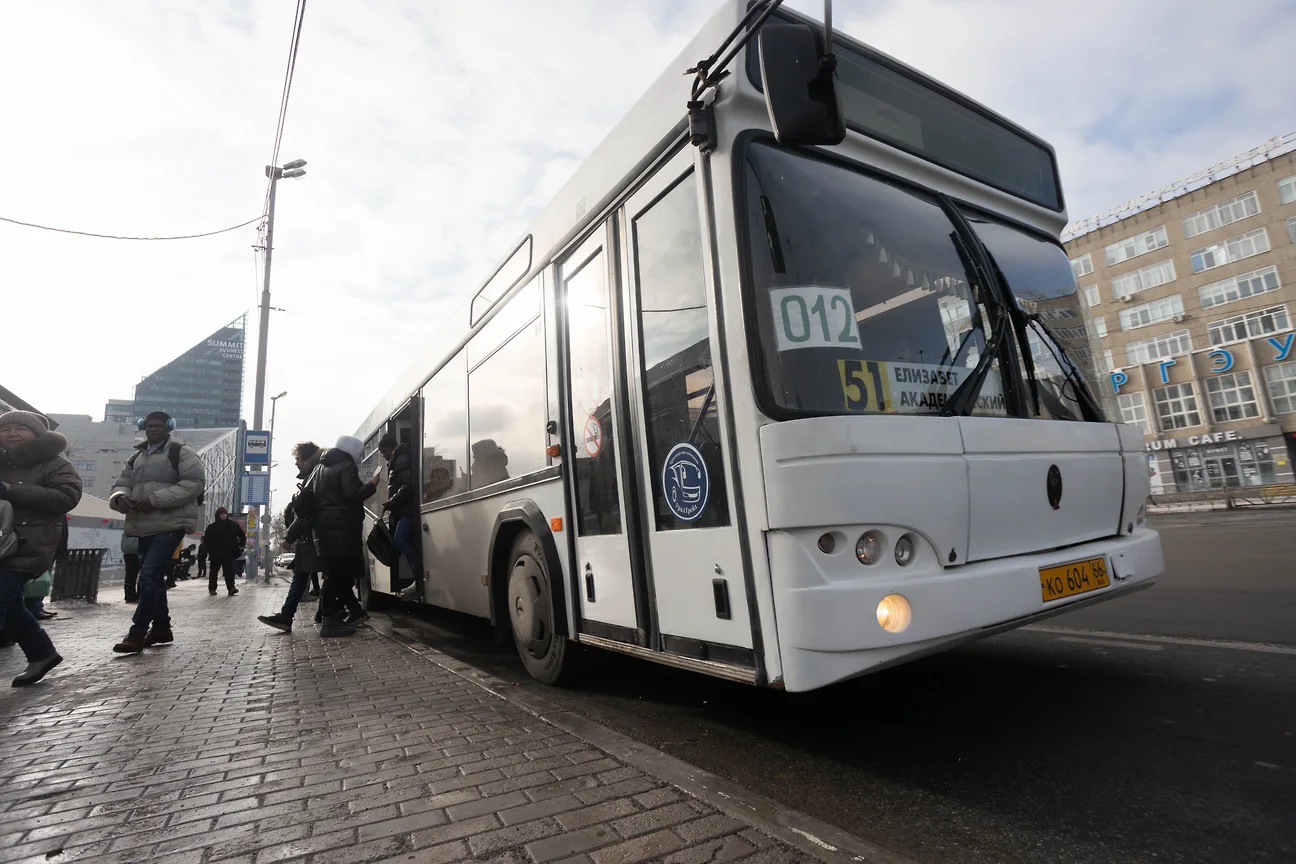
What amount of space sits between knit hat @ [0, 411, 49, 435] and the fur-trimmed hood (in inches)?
2.2

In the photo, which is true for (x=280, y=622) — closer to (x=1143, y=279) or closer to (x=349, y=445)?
(x=349, y=445)

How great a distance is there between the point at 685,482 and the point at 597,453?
79 cm

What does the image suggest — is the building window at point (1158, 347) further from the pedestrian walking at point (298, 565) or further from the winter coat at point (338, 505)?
the pedestrian walking at point (298, 565)

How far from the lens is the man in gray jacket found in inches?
228

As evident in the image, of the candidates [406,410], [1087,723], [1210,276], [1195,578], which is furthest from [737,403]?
[1210,276]

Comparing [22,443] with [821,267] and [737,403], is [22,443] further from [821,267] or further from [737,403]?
[821,267]

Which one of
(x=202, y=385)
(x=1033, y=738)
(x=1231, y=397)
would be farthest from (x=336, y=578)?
(x=202, y=385)

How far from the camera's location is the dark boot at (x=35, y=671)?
4849 millimetres

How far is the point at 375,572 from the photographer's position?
31.0ft

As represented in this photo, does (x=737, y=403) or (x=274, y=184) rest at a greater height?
(x=274, y=184)

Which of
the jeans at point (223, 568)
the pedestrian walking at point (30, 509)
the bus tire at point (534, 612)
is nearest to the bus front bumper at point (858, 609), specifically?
the bus tire at point (534, 612)

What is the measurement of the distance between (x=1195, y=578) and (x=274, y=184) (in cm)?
2437

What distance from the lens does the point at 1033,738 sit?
312 centimetres

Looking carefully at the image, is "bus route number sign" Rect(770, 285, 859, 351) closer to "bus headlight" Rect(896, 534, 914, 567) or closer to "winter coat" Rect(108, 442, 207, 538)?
"bus headlight" Rect(896, 534, 914, 567)
